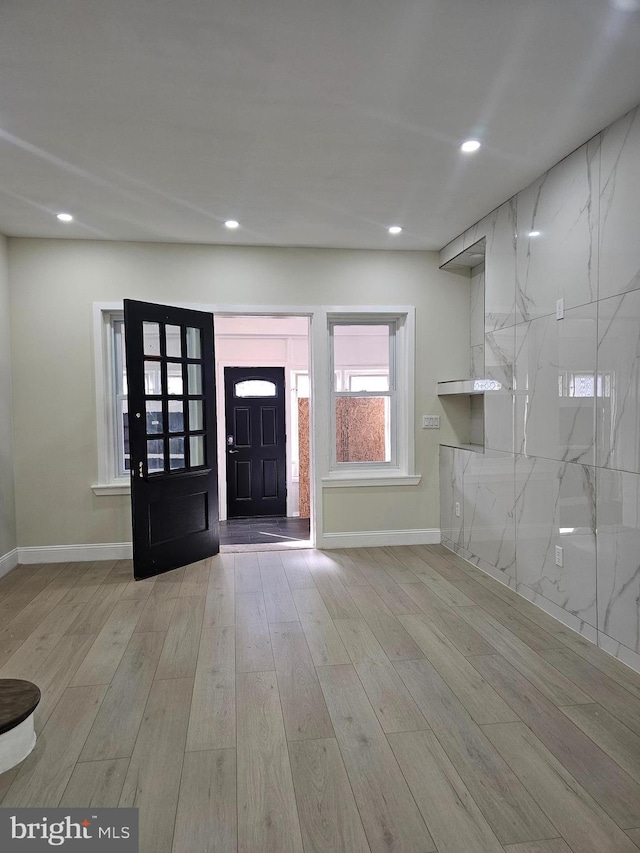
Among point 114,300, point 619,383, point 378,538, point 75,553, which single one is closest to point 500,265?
point 619,383

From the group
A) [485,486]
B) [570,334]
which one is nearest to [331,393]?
[485,486]

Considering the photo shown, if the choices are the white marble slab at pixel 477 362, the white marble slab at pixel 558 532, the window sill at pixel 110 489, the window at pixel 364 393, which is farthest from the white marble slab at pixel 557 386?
the window sill at pixel 110 489

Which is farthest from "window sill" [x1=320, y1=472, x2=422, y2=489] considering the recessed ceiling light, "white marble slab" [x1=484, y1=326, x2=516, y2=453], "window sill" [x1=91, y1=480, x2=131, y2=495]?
the recessed ceiling light

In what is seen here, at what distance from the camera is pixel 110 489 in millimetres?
4758

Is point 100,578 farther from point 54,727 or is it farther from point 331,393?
point 331,393

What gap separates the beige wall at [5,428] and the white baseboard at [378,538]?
2566 millimetres

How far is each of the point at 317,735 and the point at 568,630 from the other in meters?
1.70

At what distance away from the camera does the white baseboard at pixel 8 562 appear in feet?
14.3

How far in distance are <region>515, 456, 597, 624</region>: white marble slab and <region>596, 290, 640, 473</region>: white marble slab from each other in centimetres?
25

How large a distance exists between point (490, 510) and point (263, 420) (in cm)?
373

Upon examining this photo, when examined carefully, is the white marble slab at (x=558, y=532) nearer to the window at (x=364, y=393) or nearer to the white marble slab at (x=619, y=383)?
the white marble slab at (x=619, y=383)

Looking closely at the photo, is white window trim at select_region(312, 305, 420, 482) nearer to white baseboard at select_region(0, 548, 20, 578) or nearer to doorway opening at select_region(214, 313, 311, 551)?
doorway opening at select_region(214, 313, 311, 551)

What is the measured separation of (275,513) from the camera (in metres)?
7.26

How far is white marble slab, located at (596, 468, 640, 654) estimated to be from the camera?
105 inches
